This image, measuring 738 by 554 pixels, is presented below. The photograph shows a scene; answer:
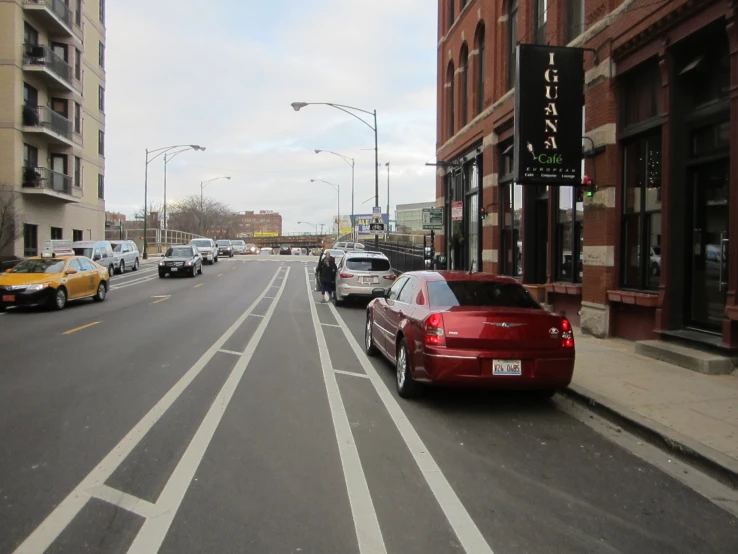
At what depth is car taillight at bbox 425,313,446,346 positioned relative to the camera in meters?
6.54

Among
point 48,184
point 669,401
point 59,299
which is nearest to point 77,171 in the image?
point 48,184

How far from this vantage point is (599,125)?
1173 cm

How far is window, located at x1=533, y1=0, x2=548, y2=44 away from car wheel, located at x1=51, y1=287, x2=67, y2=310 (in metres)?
14.6

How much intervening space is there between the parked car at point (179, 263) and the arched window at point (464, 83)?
16244 millimetres

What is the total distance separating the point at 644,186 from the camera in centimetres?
1078

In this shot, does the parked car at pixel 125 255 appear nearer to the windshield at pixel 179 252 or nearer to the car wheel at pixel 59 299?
the windshield at pixel 179 252

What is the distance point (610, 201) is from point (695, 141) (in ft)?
6.66

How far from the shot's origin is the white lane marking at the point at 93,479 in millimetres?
3562

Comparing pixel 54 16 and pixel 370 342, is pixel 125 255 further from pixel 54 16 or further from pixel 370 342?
pixel 370 342

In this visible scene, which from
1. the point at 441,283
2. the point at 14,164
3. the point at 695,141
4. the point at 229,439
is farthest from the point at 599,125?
the point at 14,164

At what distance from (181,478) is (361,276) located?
45.9ft

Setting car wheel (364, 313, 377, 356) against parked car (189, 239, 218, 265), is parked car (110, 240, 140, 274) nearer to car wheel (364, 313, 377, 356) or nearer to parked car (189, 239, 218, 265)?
parked car (189, 239, 218, 265)

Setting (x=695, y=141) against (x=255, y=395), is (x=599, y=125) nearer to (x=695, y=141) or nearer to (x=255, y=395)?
(x=695, y=141)

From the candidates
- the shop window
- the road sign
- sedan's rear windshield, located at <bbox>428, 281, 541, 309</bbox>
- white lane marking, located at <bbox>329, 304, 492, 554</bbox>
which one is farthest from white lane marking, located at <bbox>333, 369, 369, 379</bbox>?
the road sign
